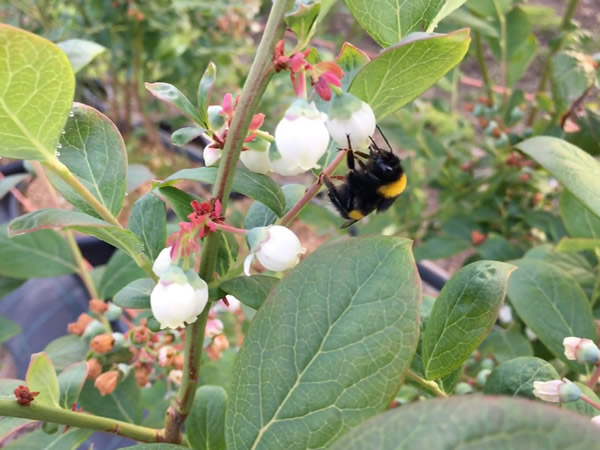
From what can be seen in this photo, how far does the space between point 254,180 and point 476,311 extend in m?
0.20

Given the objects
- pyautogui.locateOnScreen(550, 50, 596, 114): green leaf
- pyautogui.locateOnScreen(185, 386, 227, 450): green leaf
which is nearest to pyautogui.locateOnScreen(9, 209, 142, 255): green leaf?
pyautogui.locateOnScreen(185, 386, 227, 450): green leaf

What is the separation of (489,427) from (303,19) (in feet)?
0.81

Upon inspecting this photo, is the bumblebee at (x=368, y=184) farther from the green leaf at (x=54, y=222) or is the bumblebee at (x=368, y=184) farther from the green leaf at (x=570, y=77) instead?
the green leaf at (x=570, y=77)

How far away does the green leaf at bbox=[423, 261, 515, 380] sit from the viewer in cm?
42

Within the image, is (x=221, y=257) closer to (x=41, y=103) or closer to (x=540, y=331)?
(x=41, y=103)

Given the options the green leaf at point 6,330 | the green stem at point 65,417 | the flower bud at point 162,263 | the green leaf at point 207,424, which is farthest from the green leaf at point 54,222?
the green leaf at point 6,330

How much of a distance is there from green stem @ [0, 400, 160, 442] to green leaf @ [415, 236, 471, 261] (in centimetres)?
85

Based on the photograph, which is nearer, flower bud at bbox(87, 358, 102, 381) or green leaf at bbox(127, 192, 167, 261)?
green leaf at bbox(127, 192, 167, 261)

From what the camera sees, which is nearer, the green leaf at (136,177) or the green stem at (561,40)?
the green leaf at (136,177)

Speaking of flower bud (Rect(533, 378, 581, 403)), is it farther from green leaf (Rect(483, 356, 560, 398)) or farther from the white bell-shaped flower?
the white bell-shaped flower

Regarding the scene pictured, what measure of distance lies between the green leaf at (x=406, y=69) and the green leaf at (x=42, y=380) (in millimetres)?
328

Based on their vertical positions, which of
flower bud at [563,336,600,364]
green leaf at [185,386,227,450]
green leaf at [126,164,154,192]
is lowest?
green leaf at [185,386,227,450]

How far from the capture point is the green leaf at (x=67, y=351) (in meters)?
0.77

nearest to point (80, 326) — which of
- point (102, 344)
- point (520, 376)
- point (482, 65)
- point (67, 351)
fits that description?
point (67, 351)
